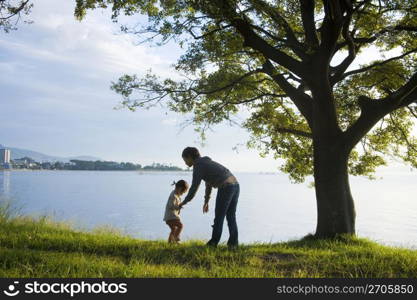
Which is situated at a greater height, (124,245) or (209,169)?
(209,169)

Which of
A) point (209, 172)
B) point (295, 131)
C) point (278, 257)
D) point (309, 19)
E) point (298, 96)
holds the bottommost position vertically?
point (278, 257)

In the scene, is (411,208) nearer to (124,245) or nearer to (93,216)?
(93,216)

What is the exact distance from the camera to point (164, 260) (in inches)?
293

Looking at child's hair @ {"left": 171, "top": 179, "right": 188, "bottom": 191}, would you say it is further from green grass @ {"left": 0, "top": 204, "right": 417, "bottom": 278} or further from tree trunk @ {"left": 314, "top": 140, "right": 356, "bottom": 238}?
tree trunk @ {"left": 314, "top": 140, "right": 356, "bottom": 238}

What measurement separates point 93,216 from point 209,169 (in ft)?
94.8

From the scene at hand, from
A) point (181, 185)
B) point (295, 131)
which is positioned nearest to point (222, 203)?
point (181, 185)

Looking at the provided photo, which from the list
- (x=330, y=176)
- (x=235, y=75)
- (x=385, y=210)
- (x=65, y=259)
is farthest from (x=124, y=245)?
(x=385, y=210)

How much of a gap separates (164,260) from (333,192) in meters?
5.74

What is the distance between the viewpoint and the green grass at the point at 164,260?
6061 millimetres

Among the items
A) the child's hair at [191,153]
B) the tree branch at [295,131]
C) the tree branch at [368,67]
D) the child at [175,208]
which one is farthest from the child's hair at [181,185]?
the tree branch at [368,67]

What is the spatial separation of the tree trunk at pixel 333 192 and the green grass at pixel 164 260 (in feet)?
4.92

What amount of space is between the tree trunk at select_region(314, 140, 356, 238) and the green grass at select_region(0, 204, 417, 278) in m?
1.50

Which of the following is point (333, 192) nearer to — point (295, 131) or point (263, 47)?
point (295, 131)

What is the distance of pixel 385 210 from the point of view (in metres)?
45.0
